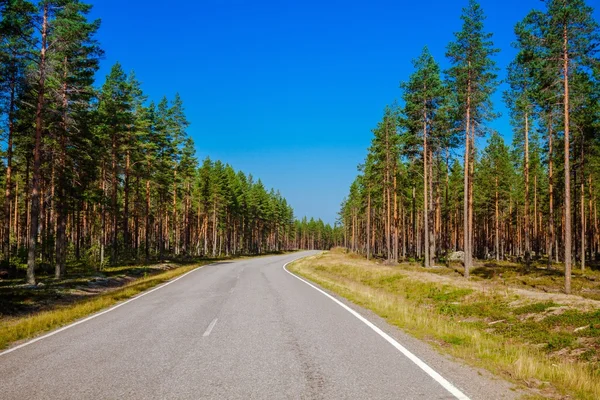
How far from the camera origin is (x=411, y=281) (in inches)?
789

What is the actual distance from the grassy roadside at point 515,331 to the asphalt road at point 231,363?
78 cm

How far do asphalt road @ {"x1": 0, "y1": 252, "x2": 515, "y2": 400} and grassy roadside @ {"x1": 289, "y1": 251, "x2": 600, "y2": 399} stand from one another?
30.8 inches

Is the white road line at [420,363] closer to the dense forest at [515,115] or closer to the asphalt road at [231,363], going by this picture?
the asphalt road at [231,363]

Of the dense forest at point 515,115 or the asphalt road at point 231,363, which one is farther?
the dense forest at point 515,115

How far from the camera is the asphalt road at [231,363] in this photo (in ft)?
16.4

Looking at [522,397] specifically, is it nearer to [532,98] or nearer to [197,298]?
[197,298]

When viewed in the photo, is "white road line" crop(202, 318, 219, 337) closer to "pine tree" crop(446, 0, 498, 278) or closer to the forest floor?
the forest floor

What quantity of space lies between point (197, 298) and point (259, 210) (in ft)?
234

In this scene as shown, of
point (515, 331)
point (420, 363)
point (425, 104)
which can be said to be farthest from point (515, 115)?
point (420, 363)

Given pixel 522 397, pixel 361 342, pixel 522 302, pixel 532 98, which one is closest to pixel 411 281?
pixel 522 302

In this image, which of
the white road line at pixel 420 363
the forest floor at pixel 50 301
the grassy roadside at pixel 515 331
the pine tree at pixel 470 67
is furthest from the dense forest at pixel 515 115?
the forest floor at pixel 50 301

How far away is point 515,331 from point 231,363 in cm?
826

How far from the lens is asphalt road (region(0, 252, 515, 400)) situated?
4.98 meters

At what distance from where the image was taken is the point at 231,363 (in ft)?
20.4
